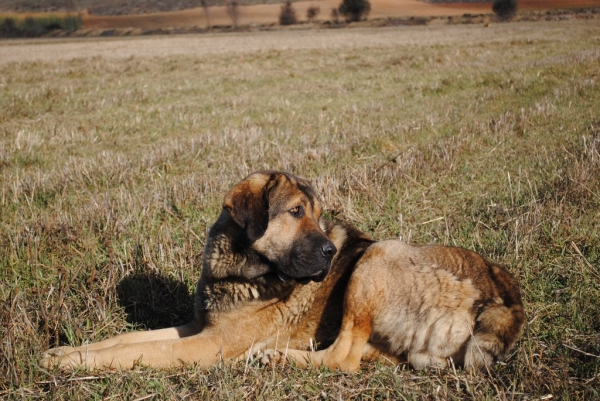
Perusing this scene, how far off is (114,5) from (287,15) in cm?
4634

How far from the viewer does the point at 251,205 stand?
167 inches

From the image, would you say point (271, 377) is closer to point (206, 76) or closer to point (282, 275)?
point (282, 275)

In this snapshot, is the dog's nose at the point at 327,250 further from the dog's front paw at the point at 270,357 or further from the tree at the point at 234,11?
the tree at the point at 234,11

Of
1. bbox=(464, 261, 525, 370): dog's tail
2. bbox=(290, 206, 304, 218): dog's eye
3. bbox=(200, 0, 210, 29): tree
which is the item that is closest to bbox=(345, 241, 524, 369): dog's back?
bbox=(464, 261, 525, 370): dog's tail

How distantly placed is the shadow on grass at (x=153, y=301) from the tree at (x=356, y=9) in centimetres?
12058

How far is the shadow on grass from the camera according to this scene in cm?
507

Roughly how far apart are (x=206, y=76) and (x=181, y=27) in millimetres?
102780

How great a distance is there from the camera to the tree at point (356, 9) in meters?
119

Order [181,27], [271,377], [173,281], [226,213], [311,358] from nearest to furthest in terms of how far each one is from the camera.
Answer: [271,377], [311,358], [226,213], [173,281], [181,27]

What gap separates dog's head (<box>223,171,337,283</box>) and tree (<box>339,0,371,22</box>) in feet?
397

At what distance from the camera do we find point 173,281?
17.7 ft

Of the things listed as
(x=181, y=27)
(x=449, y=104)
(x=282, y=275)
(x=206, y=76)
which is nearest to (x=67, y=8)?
(x=181, y=27)

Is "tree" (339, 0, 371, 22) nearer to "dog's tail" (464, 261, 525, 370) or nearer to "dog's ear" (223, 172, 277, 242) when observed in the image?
"dog's ear" (223, 172, 277, 242)

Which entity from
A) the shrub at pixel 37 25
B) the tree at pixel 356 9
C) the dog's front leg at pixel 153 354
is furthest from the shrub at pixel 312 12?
the dog's front leg at pixel 153 354
